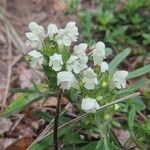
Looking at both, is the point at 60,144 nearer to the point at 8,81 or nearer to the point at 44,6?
the point at 8,81

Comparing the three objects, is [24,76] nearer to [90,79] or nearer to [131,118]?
[131,118]

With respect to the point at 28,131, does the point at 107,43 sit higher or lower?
higher

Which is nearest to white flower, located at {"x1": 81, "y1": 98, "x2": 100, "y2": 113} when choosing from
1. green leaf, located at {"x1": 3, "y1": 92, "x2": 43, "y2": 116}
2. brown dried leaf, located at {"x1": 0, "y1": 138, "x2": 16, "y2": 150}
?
green leaf, located at {"x1": 3, "y1": 92, "x2": 43, "y2": 116}

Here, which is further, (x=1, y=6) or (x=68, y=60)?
(x=1, y=6)

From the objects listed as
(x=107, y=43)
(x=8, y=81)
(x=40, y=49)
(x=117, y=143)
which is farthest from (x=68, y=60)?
(x=107, y=43)

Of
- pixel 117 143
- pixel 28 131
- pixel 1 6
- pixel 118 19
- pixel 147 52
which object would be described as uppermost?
pixel 1 6

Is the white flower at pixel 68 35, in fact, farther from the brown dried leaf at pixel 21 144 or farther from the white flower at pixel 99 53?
the brown dried leaf at pixel 21 144

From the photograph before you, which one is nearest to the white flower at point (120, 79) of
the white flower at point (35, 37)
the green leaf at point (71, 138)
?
the white flower at point (35, 37)
